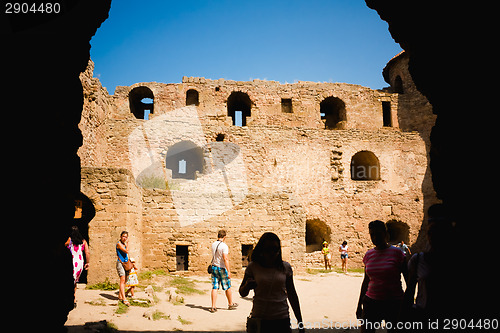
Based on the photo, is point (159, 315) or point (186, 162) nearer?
point (159, 315)

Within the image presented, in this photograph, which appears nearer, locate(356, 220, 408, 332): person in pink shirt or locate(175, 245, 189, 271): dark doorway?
locate(356, 220, 408, 332): person in pink shirt

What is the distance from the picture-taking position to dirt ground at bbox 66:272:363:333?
620cm

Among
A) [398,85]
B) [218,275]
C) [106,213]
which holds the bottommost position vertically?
[218,275]

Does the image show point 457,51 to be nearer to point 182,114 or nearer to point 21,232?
point 21,232

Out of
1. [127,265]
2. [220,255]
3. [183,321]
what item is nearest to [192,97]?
[127,265]

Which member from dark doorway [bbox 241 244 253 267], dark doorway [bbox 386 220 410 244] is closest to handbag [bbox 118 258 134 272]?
dark doorway [bbox 241 244 253 267]

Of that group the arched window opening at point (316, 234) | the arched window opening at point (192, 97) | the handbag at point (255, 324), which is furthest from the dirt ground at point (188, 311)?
the arched window opening at point (192, 97)

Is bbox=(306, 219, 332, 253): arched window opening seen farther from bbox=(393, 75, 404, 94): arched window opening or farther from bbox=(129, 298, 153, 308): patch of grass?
bbox=(393, 75, 404, 94): arched window opening

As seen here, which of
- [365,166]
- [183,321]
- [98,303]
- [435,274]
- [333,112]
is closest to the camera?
[435,274]

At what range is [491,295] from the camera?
238cm

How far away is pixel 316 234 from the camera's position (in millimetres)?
21125

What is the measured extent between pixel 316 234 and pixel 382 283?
17823 mm

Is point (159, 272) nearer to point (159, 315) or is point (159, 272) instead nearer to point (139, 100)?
point (159, 315)

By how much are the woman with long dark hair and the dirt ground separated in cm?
325
